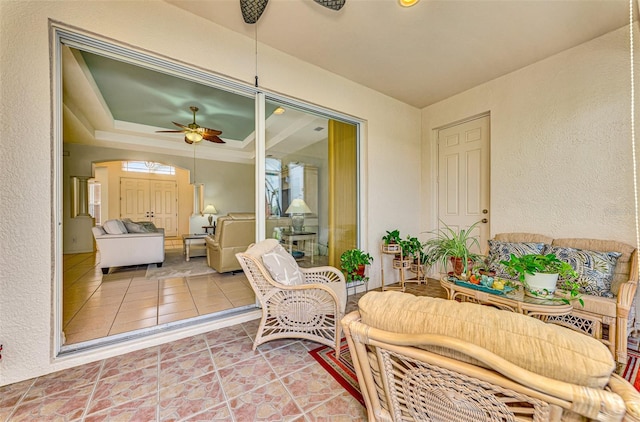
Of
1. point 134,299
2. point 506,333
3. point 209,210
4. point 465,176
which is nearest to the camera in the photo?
point 506,333

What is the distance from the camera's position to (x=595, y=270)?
6.92ft

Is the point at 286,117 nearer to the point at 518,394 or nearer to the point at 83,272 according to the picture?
the point at 518,394

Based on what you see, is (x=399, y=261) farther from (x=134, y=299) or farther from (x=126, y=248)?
(x=126, y=248)

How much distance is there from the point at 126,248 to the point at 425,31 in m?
5.15

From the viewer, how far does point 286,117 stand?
116 inches

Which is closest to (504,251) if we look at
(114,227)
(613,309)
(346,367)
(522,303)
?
(613,309)

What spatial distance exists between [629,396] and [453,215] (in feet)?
11.4

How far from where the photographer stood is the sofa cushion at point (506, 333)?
1.88 ft

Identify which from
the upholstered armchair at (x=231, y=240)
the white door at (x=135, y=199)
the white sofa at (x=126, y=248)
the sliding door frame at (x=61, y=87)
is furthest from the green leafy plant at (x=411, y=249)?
the white door at (x=135, y=199)

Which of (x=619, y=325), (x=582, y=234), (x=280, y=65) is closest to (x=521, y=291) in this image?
(x=619, y=325)

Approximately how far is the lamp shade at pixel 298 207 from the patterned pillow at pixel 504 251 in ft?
7.29

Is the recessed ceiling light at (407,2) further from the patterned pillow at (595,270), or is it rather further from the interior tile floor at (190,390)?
the interior tile floor at (190,390)

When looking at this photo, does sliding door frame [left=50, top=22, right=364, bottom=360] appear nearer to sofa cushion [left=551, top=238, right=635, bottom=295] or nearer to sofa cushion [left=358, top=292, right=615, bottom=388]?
sofa cushion [left=358, top=292, right=615, bottom=388]

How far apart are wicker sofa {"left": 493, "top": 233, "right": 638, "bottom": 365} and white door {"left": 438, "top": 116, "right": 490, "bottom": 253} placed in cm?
117
